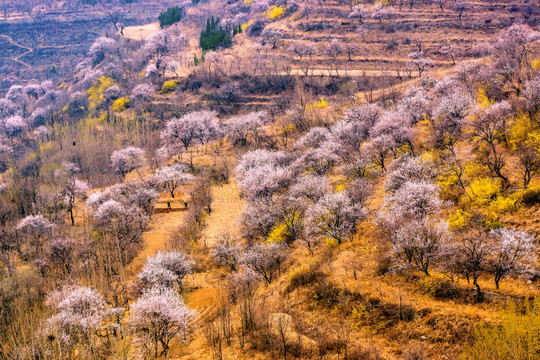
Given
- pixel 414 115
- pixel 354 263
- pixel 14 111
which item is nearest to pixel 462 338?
pixel 354 263

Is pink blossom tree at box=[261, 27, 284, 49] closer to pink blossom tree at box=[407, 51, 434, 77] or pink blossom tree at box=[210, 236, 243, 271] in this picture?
pink blossom tree at box=[407, 51, 434, 77]

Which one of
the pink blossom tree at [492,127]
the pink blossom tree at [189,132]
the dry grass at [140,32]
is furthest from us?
the dry grass at [140,32]

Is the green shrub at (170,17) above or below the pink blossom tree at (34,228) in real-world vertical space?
above

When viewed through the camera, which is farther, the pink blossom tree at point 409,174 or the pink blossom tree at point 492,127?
the pink blossom tree at point 492,127

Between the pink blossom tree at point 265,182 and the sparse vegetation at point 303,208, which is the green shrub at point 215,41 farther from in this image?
the pink blossom tree at point 265,182

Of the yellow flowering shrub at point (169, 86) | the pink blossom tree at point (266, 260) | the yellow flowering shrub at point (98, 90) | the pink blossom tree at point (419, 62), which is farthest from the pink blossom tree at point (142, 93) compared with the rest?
the pink blossom tree at point (266, 260)

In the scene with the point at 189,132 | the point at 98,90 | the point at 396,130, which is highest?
the point at 396,130

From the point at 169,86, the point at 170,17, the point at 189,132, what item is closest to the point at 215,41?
the point at 169,86

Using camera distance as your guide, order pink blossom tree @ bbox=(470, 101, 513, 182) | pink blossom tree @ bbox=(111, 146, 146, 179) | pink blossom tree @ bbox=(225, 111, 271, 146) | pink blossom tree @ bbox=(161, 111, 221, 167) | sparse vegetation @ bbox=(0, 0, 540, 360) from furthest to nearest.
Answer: pink blossom tree @ bbox=(111, 146, 146, 179) → pink blossom tree @ bbox=(225, 111, 271, 146) → pink blossom tree @ bbox=(161, 111, 221, 167) → pink blossom tree @ bbox=(470, 101, 513, 182) → sparse vegetation @ bbox=(0, 0, 540, 360)

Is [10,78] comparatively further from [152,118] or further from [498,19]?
[498,19]

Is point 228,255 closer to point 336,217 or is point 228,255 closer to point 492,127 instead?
point 336,217

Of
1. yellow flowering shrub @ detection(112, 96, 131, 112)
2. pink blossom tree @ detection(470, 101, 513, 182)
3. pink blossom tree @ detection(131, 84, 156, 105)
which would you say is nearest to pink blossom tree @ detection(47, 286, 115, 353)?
pink blossom tree @ detection(470, 101, 513, 182)
